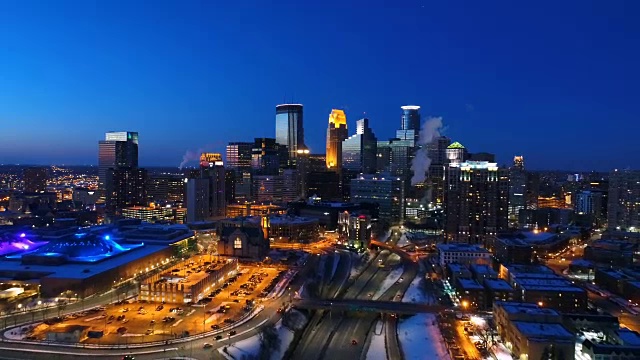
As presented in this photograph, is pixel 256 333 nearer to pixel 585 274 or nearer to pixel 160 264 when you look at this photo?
pixel 160 264

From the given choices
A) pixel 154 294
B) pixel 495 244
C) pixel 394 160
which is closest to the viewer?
pixel 154 294

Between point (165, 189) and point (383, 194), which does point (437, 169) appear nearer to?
point (383, 194)

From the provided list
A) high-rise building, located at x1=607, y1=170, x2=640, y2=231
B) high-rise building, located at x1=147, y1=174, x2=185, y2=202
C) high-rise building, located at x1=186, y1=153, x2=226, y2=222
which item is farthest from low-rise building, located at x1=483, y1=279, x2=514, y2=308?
high-rise building, located at x1=147, y1=174, x2=185, y2=202

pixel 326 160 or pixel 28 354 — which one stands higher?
pixel 326 160

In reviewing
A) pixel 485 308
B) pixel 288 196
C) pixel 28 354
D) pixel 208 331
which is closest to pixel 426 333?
pixel 485 308

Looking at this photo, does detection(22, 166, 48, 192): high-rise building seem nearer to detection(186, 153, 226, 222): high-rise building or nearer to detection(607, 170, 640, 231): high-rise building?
detection(186, 153, 226, 222): high-rise building

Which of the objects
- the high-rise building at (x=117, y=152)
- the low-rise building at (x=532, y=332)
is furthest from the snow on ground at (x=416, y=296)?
the high-rise building at (x=117, y=152)
